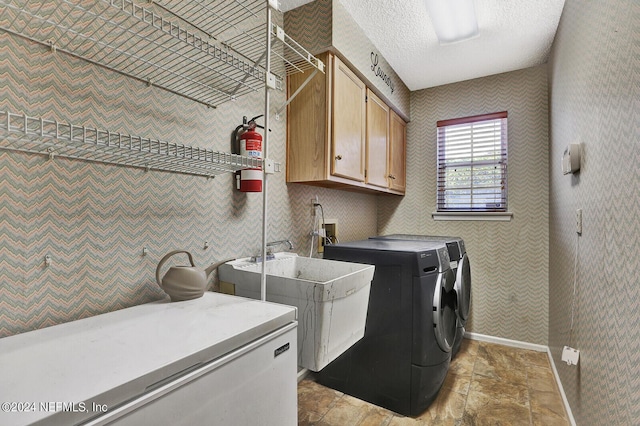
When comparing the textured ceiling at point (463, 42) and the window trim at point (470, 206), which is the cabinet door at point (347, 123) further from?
the window trim at point (470, 206)

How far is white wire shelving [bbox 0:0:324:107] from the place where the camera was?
3.11 feet

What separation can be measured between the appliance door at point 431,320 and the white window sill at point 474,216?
122cm

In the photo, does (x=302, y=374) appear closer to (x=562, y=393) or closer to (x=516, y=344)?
(x=562, y=393)

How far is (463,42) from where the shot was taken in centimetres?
236

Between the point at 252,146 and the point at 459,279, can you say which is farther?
the point at 459,279

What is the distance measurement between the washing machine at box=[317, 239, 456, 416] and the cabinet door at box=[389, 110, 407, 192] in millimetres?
1106

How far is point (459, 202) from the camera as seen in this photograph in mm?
3115

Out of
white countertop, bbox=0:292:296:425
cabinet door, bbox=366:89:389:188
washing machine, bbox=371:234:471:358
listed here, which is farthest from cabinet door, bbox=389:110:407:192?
white countertop, bbox=0:292:296:425

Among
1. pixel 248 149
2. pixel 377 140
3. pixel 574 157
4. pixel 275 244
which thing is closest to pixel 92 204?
pixel 248 149

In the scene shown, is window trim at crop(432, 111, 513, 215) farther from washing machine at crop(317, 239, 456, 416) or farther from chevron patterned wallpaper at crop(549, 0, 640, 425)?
washing machine at crop(317, 239, 456, 416)

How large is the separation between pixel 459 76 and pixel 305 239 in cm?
216

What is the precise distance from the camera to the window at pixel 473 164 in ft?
9.68

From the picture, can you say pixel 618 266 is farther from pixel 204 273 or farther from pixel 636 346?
pixel 204 273

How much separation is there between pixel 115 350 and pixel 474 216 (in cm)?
303
